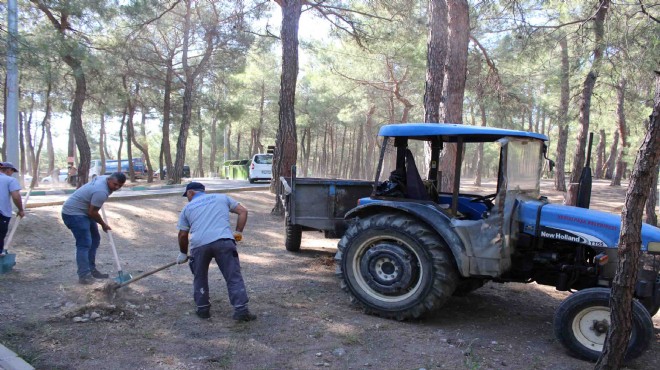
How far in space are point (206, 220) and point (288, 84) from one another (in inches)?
307

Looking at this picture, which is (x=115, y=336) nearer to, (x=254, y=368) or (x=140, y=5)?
(x=254, y=368)

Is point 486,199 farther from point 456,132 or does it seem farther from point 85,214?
point 85,214

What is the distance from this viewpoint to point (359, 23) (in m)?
13.6

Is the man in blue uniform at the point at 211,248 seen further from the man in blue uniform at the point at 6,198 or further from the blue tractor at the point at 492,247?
the man in blue uniform at the point at 6,198

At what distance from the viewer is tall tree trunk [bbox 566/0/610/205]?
956 cm

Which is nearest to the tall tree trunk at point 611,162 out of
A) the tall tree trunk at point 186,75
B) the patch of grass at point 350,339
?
the tall tree trunk at point 186,75

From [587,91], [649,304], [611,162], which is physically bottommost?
[649,304]

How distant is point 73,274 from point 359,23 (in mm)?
10055

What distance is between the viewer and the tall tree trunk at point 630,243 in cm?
279

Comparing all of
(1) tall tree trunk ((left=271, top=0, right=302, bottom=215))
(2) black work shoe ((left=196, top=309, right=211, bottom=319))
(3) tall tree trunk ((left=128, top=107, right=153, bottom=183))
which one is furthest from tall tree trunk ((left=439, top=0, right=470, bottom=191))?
(3) tall tree trunk ((left=128, top=107, right=153, bottom=183))

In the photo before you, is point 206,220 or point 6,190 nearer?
point 206,220

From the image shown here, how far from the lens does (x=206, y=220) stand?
4.78 meters

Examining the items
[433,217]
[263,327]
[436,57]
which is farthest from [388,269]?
[436,57]

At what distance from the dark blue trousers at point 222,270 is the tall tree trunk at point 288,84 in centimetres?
692
